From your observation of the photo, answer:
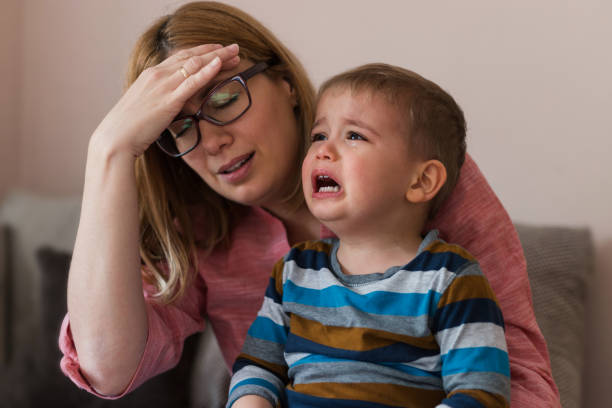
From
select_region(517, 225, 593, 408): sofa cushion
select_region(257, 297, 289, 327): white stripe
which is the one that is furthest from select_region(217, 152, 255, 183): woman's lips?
select_region(517, 225, 593, 408): sofa cushion

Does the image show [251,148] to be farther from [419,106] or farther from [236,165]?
[419,106]

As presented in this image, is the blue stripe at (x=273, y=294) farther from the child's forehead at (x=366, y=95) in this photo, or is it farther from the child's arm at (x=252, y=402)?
the child's forehead at (x=366, y=95)

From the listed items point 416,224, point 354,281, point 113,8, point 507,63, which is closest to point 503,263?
point 416,224

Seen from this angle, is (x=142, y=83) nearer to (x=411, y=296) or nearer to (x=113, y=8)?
(x=411, y=296)

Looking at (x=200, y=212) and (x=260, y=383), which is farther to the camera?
(x=200, y=212)

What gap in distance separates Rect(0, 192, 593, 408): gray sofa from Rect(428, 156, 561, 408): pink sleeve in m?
0.37

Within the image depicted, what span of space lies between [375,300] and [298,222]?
0.49 meters

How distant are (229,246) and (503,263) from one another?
0.61 meters

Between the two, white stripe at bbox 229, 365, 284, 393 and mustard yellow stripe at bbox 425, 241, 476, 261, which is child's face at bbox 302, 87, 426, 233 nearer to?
mustard yellow stripe at bbox 425, 241, 476, 261

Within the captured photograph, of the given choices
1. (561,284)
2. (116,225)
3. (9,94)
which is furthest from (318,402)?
(9,94)

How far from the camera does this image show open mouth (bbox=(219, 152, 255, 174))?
1.21m

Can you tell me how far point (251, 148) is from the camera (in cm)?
121

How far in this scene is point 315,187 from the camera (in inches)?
40.9

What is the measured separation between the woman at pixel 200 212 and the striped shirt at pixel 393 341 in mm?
208
